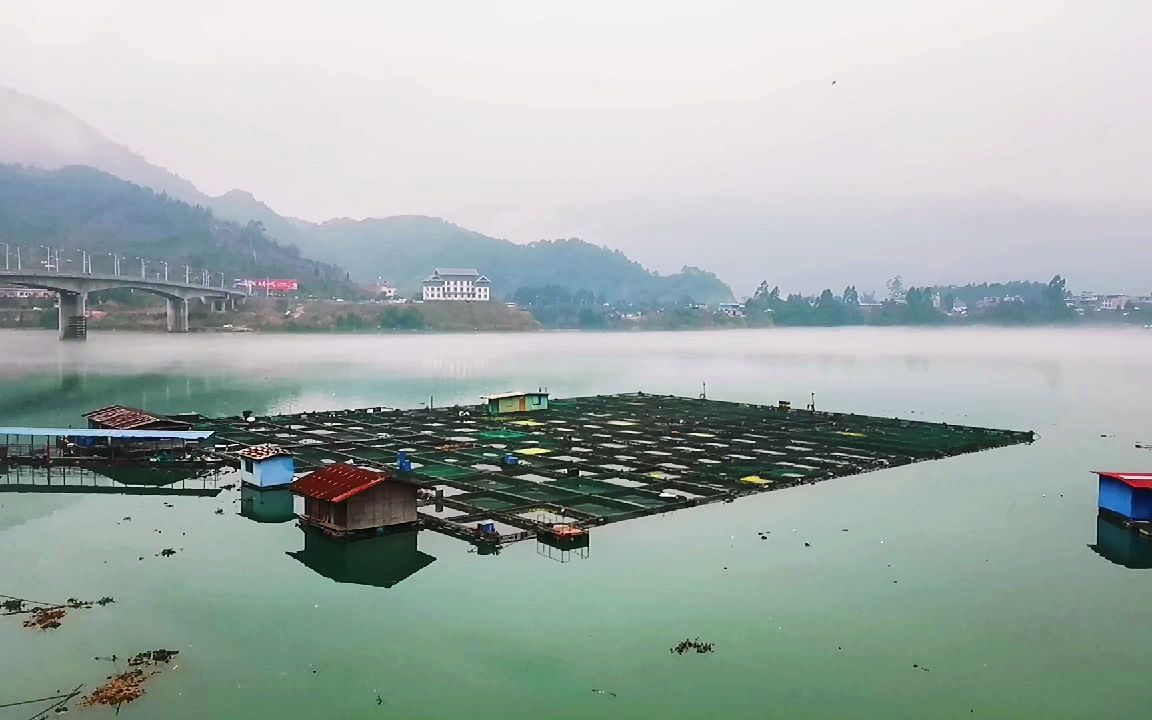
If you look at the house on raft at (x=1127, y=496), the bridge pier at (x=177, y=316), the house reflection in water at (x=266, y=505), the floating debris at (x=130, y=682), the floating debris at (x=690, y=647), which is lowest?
the floating debris at (x=690, y=647)

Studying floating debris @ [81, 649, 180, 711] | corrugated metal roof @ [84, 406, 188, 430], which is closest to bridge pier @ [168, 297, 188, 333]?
corrugated metal roof @ [84, 406, 188, 430]

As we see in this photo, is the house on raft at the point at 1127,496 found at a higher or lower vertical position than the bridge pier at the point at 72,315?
lower

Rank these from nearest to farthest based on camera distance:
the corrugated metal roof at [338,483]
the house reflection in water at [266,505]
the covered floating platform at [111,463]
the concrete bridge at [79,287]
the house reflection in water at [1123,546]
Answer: the corrugated metal roof at [338,483]
the house reflection in water at [1123,546]
the house reflection in water at [266,505]
the covered floating platform at [111,463]
the concrete bridge at [79,287]

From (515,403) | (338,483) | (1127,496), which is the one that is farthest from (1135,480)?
(515,403)

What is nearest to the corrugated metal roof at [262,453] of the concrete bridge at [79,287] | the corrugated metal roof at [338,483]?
the corrugated metal roof at [338,483]

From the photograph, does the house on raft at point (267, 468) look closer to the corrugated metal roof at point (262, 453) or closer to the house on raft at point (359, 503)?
the corrugated metal roof at point (262, 453)

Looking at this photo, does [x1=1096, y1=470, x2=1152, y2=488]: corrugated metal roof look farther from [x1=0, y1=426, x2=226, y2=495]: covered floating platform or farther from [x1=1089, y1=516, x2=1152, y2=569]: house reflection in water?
[x1=0, y1=426, x2=226, y2=495]: covered floating platform

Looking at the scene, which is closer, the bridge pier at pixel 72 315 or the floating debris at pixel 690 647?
the floating debris at pixel 690 647
